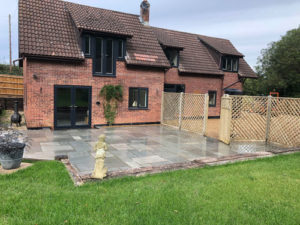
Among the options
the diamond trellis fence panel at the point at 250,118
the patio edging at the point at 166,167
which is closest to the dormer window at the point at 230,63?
the diamond trellis fence panel at the point at 250,118

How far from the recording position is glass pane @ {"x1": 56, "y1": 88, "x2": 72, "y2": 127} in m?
11.3

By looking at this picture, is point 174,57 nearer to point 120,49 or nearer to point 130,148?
point 120,49

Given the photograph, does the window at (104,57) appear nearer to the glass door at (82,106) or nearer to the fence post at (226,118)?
the glass door at (82,106)

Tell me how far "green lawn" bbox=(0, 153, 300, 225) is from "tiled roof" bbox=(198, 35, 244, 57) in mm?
14416

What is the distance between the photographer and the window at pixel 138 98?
13.4m

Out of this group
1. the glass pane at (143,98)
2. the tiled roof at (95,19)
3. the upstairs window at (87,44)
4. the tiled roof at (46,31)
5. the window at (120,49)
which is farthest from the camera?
the glass pane at (143,98)

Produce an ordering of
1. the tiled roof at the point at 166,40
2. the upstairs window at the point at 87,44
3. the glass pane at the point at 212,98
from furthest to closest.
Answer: the glass pane at the point at 212,98 → the tiled roof at the point at 166,40 → the upstairs window at the point at 87,44

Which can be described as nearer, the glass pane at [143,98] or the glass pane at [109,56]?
the glass pane at [109,56]

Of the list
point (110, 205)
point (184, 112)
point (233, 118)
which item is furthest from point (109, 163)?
point (184, 112)

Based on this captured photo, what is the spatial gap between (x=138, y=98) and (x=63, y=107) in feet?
13.4

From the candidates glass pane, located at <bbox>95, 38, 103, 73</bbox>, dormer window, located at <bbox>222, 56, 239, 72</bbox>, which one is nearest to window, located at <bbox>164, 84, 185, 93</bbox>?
dormer window, located at <bbox>222, 56, 239, 72</bbox>

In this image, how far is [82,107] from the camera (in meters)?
11.9

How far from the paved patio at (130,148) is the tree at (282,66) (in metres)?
19.2

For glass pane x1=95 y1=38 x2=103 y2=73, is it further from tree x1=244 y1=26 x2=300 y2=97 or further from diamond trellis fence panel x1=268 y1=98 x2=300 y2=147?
tree x1=244 y1=26 x2=300 y2=97
